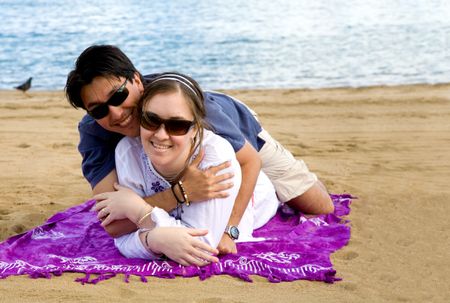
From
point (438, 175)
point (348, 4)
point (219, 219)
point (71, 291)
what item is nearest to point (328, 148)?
point (438, 175)

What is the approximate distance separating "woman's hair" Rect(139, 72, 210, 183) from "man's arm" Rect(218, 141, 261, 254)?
442 mm

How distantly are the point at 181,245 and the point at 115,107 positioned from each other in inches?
35.6

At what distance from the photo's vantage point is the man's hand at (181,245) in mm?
4105

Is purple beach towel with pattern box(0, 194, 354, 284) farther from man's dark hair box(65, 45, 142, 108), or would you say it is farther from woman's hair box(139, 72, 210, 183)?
man's dark hair box(65, 45, 142, 108)

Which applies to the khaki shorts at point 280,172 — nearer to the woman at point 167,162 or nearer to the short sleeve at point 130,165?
the woman at point 167,162

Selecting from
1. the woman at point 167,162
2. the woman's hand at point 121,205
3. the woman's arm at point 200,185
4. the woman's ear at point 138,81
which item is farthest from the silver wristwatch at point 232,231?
the woman's ear at point 138,81

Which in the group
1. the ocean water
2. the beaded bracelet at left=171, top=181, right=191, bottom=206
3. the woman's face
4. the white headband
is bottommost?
the ocean water

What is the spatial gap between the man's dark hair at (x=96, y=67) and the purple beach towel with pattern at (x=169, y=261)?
1079 mm

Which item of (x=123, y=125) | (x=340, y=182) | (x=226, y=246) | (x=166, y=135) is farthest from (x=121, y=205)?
(x=340, y=182)

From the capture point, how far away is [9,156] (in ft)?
26.1

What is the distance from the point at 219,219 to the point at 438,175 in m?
3.27

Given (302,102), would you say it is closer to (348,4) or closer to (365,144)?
(365,144)

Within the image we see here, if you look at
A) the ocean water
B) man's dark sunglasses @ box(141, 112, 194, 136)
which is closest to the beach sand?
man's dark sunglasses @ box(141, 112, 194, 136)

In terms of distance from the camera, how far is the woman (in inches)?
154
